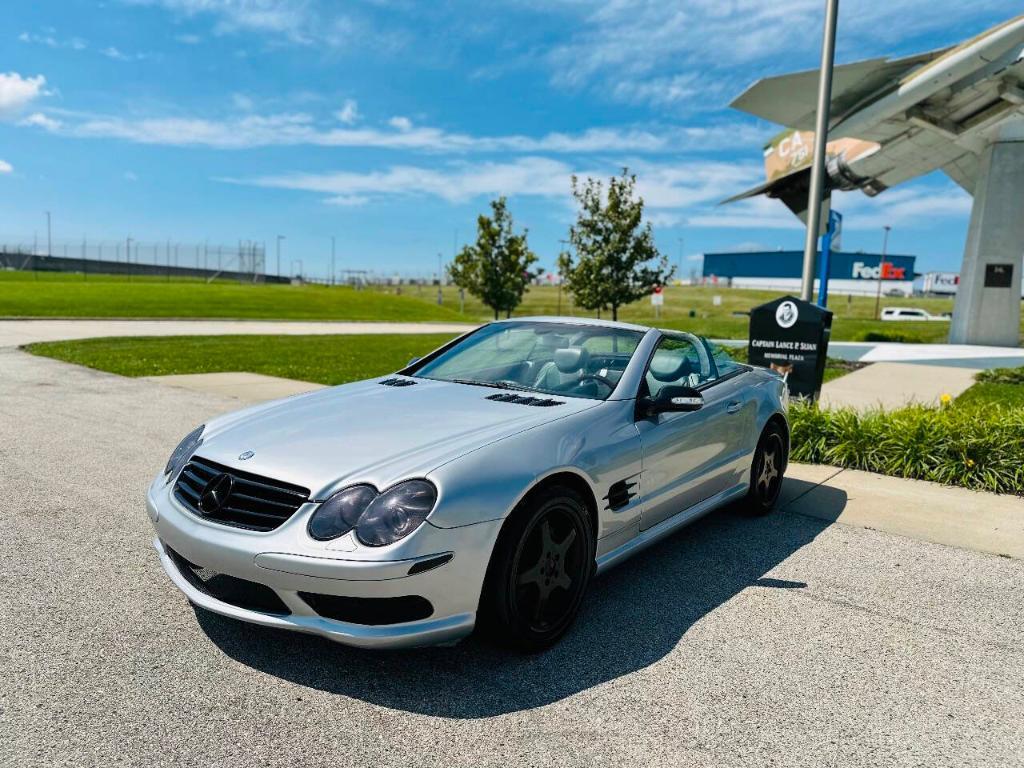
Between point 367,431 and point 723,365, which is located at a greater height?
point 723,365

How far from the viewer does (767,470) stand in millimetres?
Answer: 5324

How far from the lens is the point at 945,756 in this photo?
8.49 ft

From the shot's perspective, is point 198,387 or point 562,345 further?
point 198,387

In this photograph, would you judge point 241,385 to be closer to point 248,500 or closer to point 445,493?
point 248,500

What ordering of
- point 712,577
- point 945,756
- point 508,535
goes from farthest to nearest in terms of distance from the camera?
point 712,577 < point 508,535 < point 945,756

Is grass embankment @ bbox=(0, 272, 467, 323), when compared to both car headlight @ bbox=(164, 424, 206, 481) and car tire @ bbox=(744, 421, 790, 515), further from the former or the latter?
car tire @ bbox=(744, 421, 790, 515)

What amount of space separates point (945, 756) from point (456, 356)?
316cm

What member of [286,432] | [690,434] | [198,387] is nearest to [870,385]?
[690,434]

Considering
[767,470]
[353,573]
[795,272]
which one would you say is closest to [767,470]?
[767,470]

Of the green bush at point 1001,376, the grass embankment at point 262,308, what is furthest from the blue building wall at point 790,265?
the green bush at point 1001,376

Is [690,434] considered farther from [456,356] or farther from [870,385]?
[870,385]

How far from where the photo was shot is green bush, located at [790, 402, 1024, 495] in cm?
630

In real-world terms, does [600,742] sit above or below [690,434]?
below

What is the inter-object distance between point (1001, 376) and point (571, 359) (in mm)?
11925
